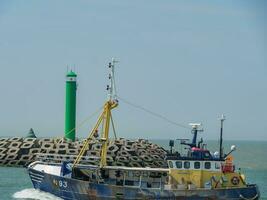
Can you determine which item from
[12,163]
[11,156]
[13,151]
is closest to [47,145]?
[13,151]

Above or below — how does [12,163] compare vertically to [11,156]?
below

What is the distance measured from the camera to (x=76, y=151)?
5875 centimetres

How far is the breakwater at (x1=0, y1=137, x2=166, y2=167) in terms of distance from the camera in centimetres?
5900

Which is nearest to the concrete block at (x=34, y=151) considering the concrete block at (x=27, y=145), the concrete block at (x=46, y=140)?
the concrete block at (x=27, y=145)

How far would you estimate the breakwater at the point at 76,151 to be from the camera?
2323 inches

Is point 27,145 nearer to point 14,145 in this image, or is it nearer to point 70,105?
point 14,145

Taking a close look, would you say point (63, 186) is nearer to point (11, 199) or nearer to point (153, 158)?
point (11, 199)

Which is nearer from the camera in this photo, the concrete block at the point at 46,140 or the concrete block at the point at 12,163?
the concrete block at the point at 12,163

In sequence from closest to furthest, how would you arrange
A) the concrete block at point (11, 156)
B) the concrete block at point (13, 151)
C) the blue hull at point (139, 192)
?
the blue hull at point (139, 192), the concrete block at point (11, 156), the concrete block at point (13, 151)

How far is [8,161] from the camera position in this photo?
60.3 m

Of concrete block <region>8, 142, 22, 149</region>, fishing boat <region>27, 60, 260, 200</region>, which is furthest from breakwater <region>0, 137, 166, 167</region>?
fishing boat <region>27, 60, 260, 200</region>

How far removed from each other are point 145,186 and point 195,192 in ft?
10.7

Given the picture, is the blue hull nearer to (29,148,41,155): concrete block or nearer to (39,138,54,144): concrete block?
(29,148,41,155): concrete block

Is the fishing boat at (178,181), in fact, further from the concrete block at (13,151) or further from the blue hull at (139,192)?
the concrete block at (13,151)
